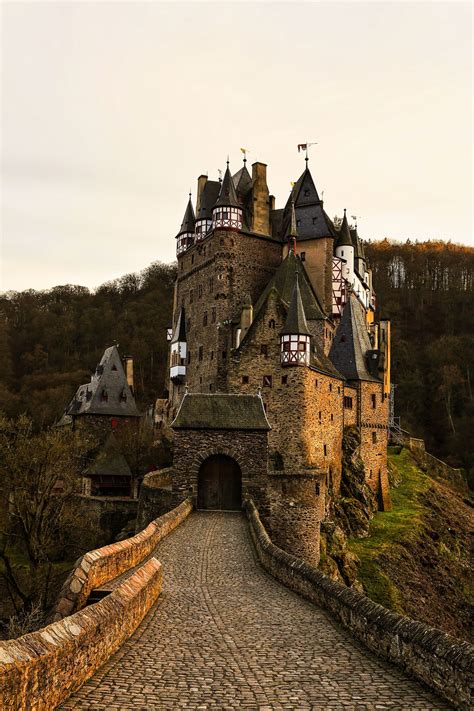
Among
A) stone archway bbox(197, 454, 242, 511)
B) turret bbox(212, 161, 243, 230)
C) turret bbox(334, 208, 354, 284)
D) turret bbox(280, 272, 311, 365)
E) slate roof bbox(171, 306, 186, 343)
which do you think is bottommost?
stone archway bbox(197, 454, 242, 511)

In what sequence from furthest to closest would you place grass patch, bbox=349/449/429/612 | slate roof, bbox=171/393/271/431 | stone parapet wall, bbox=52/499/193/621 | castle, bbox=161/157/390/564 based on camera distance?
grass patch, bbox=349/449/429/612 → castle, bbox=161/157/390/564 → slate roof, bbox=171/393/271/431 → stone parapet wall, bbox=52/499/193/621

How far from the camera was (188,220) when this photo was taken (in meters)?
55.1

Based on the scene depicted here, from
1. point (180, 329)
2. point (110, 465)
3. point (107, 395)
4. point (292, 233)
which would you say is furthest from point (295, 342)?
point (107, 395)

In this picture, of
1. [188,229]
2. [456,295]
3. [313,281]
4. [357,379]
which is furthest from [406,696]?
[456,295]

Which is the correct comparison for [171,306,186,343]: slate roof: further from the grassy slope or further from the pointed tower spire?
the grassy slope

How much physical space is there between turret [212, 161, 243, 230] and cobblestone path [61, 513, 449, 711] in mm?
35635

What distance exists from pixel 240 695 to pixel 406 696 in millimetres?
1746

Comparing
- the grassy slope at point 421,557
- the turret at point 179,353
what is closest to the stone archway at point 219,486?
the grassy slope at point 421,557

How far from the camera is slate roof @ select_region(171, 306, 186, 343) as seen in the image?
5111 centimetres

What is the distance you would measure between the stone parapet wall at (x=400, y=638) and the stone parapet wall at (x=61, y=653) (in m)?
3.24

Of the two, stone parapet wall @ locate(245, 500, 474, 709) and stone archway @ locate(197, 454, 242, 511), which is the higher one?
stone archway @ locate(197, 454, 242, 511)

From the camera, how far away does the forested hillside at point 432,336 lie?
6662cm

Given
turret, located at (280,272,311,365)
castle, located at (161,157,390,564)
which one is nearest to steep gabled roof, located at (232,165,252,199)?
castle, located at (161,157,390,564)

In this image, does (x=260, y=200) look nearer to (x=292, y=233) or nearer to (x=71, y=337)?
(x=292, y=233)
